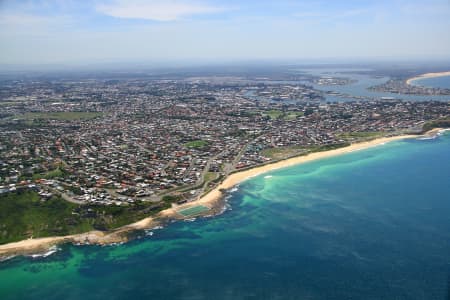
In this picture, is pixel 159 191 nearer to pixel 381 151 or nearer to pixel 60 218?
pixel 60 218

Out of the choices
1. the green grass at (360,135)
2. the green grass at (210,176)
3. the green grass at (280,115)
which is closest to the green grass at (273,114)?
the green grass at (280,115)

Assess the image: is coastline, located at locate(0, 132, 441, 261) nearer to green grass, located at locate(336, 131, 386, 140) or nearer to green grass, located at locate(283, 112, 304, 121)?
green grass, located at locate(336, 131, 386, 140)

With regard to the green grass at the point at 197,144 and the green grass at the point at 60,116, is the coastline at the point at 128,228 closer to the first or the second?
the green grass at the point at 197,144

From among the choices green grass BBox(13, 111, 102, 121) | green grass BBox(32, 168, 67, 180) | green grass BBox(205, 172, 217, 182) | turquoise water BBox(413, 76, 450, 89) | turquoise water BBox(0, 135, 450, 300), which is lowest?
turquoise water BBox(0, 135, 450, 300)

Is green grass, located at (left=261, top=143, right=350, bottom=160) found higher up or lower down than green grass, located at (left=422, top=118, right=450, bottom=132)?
lower down

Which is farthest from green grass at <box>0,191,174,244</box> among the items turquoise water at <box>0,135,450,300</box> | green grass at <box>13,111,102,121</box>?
green grass at <box>13,111,102,121</box>

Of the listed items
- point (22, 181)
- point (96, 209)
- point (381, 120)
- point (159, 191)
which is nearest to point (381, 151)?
point (381, 120)

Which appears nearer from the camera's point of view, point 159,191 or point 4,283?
point 4,283
